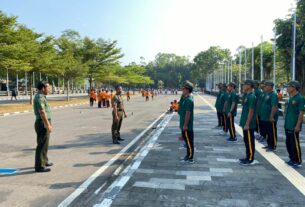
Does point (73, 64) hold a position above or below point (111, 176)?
above

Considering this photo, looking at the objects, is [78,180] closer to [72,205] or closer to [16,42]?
[72,205]

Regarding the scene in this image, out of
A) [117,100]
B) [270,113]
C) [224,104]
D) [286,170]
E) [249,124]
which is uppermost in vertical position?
[117,100]

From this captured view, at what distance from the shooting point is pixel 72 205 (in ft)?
14.9

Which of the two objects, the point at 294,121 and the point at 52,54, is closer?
the point at 294,121

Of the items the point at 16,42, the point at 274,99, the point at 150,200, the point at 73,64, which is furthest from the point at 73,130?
the point at 73,64

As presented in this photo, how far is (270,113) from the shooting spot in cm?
870

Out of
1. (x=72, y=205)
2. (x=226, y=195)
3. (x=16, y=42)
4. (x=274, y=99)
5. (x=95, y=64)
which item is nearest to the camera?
(x=72, y=205)

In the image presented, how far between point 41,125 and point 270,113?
5.84 m

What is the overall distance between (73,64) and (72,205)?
3613 centimetres

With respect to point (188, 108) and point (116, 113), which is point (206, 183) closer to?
point (188, 108)

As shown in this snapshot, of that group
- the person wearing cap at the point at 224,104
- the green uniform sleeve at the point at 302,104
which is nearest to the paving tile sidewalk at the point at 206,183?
the green uniform sleeve at the point at 302,104

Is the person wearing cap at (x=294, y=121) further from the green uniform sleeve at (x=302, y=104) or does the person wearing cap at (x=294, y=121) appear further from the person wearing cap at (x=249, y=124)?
the person wearing cap at (x=249, y=124)

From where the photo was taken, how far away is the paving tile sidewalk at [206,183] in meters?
4.73

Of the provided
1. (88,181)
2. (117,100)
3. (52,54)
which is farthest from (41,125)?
(52,54)
